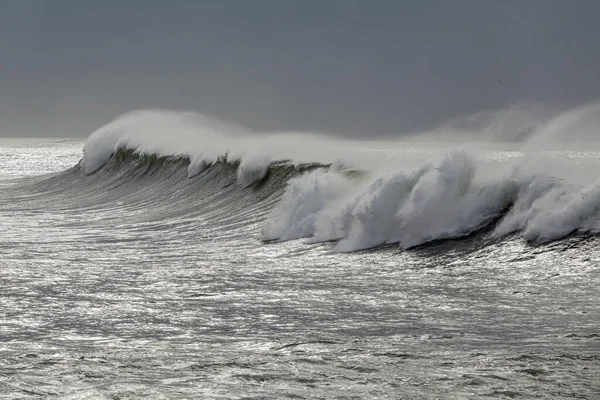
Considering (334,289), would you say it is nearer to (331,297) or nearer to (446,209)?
(331,297)

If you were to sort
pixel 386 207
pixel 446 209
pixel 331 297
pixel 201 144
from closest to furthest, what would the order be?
pixel 331 297 → pixel 446 209 → pixel 386 207 → pixel 201 144

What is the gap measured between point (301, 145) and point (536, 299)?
1283 centimetres

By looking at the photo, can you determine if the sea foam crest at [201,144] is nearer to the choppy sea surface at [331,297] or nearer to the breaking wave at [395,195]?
the breaking wave at [395,195]

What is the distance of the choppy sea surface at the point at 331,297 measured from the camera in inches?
193

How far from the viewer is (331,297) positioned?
7.49 metres

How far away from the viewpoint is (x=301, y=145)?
1959 cm

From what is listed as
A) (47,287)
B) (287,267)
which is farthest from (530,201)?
(47,287)

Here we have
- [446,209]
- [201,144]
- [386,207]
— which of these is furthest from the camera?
[201,144]

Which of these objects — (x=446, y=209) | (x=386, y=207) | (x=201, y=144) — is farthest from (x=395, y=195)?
(x=201, y=144)

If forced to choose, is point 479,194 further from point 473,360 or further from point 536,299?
point 473,360

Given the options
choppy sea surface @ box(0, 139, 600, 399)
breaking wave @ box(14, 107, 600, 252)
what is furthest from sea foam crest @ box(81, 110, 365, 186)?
choppy sea surface @ box(0, 139, 600, 399)

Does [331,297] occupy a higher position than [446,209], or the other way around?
[446,209]

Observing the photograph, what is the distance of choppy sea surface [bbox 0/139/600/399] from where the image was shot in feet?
16.1

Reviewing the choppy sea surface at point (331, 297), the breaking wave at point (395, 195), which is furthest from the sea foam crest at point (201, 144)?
the choppy sea surface at point (331, 297)
